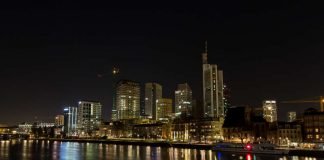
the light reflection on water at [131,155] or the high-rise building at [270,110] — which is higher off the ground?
the high-rise building at [270,110]

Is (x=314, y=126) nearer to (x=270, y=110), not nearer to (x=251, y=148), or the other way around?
(x=251, y=148)

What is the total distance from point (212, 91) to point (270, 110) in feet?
98.5

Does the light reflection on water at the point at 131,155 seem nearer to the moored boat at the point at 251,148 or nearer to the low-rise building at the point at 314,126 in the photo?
the moored boat at the point at 251,148

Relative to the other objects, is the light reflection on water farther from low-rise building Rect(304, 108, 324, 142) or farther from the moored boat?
low-rise building Rect(304, 108, 324, 142)

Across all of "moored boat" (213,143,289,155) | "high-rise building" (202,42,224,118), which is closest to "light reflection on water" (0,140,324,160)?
"moored boat" (213,143,289,155)

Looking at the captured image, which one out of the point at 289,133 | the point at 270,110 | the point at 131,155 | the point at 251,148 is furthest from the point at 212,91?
the point at 131,155

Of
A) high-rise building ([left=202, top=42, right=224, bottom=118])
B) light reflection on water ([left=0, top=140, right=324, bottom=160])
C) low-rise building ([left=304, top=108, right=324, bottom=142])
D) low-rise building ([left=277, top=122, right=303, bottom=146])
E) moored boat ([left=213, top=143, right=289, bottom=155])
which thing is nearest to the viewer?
light reflection on water ([left=0, top=140, right=324, bottom=160])

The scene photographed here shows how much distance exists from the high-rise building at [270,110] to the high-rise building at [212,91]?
21.0m

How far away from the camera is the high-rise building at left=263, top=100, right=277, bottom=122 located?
602 ft

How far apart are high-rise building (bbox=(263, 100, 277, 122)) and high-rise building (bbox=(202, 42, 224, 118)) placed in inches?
825

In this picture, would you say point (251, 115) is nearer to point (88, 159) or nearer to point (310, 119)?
point (310, 119)

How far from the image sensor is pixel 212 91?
608 ft

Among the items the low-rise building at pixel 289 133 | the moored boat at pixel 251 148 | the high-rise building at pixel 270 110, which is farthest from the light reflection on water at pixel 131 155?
the high-rise building at pixel 270 110

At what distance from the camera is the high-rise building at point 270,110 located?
7219 inches
